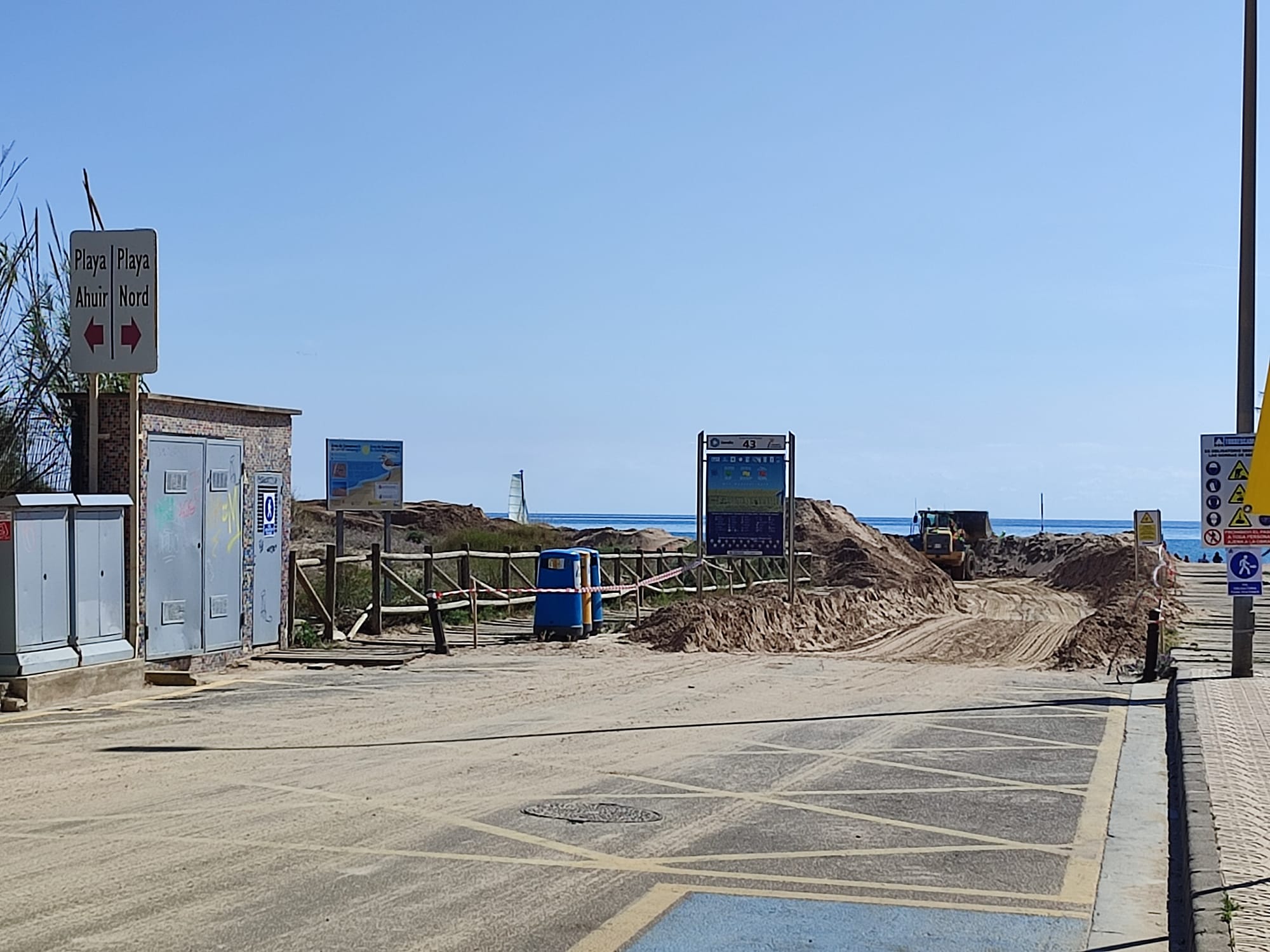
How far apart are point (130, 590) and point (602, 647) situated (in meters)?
8.47

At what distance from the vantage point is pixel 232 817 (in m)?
9.24

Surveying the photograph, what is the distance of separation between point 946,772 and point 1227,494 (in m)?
6.95

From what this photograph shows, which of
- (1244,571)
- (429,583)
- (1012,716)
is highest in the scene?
(1244,571)

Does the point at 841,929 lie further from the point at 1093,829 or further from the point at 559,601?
the point at 559,601

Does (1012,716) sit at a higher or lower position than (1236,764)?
lower

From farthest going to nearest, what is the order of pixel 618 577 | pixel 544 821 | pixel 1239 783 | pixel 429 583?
pixel 618 577, pixel 429 583, pixel 1239 783, pixel 544 821

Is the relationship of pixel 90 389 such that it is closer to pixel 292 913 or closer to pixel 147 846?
pixel 147 846

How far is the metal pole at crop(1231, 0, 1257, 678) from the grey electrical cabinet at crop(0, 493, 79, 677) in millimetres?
13602

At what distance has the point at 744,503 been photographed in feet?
93.4

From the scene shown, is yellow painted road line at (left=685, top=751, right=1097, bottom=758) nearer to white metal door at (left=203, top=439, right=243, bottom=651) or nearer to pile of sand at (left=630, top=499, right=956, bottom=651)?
white metal door at (left=203, top=439, right=243, bottom=651)

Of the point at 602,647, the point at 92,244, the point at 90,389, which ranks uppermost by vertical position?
the point at 92,244

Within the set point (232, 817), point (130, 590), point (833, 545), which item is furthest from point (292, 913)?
point (833, 545)

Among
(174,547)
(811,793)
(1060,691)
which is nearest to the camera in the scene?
(811,793)

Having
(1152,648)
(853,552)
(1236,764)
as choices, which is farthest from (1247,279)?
(853,552)
